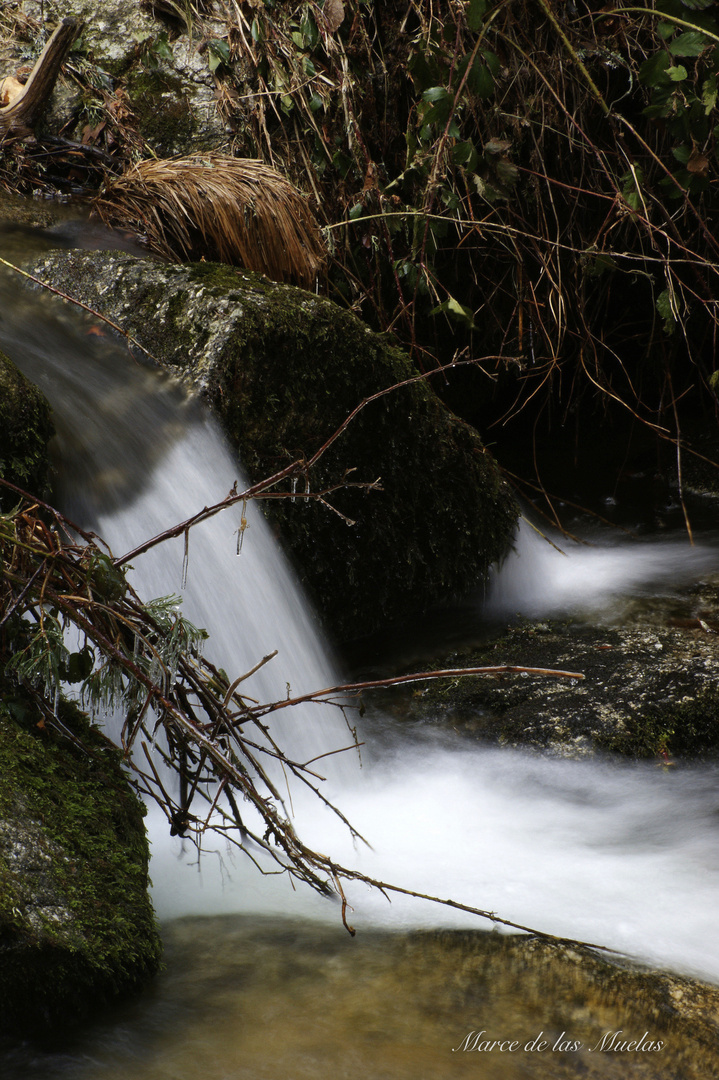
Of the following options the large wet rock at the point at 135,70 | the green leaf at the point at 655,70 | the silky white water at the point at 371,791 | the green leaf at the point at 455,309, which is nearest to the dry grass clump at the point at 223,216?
the green leaf at the point at 455,309

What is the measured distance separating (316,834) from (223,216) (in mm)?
2602

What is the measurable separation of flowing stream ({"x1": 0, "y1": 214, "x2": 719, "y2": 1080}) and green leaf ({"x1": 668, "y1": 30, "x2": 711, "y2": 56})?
196cm

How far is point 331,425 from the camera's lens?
10.6 feet

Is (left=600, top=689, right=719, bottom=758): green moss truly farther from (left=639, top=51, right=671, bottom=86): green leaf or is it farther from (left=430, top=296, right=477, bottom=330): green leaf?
(left=639, top=51, right=671, bottom=86): green leaf

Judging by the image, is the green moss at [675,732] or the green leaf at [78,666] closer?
the green leaf at [78,666]

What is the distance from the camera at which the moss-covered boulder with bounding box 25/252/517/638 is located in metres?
3.02

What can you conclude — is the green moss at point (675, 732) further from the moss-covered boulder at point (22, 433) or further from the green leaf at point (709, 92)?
the green leaf at point (709, 92)

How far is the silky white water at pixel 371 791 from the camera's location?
6.10 feet

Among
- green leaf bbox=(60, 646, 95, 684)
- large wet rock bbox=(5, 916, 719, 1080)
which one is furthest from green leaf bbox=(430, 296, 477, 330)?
large wet rock bbox=(5, 916, 719, 1080)

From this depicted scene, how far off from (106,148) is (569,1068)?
4703 millimetres

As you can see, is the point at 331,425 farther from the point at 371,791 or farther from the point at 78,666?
the point at 78,666

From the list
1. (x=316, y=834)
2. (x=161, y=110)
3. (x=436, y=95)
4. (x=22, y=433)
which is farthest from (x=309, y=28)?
(x=316, y=834)

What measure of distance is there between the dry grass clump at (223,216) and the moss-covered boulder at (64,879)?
2.49 meters

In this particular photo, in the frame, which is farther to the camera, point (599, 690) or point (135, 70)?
point (135, 70)
